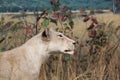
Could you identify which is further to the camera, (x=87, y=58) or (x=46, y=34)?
(x=87, y=58)

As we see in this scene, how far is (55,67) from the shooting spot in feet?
23.9

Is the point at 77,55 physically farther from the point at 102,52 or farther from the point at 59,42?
the point at 59,42

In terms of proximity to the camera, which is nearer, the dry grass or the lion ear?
the lion ear

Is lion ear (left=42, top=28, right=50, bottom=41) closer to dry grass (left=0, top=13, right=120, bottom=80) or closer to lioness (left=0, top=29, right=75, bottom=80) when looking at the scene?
lioness (left=0, top=29, right=75, bottom=80)

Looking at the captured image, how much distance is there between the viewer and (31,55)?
6.02 m

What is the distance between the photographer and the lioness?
234 inches

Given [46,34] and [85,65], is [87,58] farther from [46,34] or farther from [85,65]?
[46,34]

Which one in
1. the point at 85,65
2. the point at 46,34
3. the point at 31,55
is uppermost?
the point at 46,34

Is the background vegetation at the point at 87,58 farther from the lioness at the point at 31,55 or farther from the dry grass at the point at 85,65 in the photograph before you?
the lioness at the point at 31,55

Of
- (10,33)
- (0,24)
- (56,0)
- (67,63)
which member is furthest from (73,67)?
(10,33)

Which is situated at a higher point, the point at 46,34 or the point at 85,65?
the point at 46,34

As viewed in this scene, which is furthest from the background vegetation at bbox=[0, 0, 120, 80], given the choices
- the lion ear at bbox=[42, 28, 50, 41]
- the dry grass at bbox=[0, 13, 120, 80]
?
the lion ear at bbox=[42, 28, 50, 41]

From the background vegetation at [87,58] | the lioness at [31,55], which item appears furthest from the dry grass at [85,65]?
the lioness at [31,55]

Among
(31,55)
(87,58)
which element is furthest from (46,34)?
(87,58)
